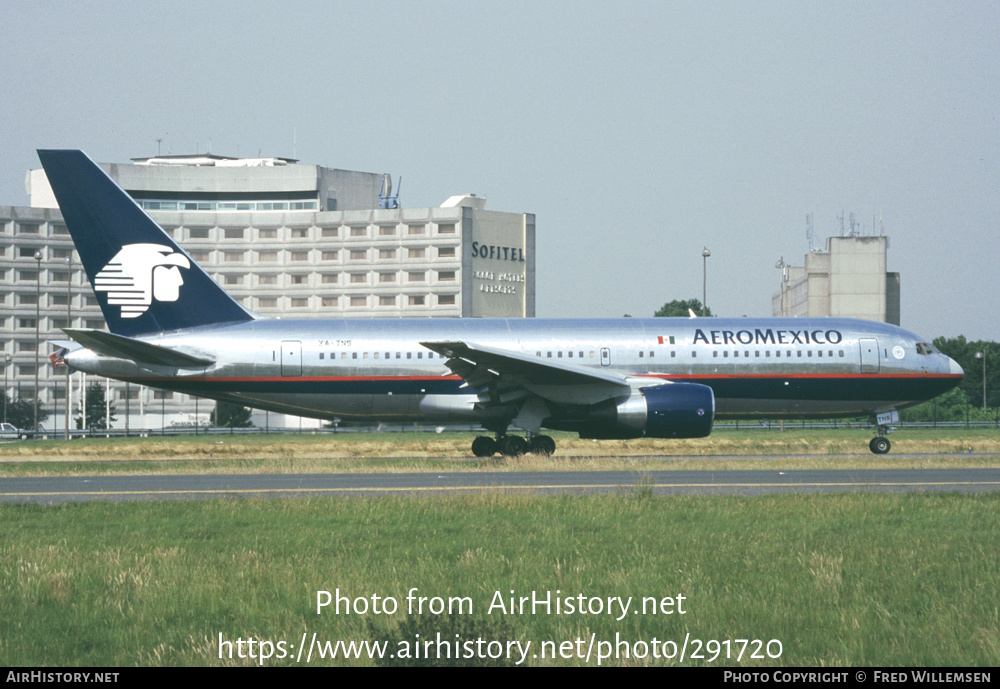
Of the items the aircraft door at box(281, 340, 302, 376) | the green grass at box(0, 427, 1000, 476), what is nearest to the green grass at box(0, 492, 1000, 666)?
the green grass at box(0, 427, 1000, 476)

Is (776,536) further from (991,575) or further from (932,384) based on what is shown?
(932,384)

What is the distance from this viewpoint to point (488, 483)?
21.9 meters

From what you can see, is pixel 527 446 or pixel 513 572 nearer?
pixel 513 572

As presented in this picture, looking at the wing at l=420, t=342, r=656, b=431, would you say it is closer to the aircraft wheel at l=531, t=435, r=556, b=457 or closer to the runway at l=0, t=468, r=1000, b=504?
the aircraft wheel at l=531, t=435, r=556, b=457

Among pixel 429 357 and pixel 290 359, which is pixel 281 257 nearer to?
pixel 290 359

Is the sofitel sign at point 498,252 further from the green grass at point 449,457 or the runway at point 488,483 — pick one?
the runway at point 488,483

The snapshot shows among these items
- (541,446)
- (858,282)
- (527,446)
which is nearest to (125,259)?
(527,446)

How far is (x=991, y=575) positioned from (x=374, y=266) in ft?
366

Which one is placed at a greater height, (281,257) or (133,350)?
(281,257)

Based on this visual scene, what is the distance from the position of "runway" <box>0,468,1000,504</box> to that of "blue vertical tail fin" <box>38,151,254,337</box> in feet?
23.8

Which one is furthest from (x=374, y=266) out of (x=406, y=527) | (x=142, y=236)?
(x=406, y=527)

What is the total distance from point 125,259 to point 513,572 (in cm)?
2355
